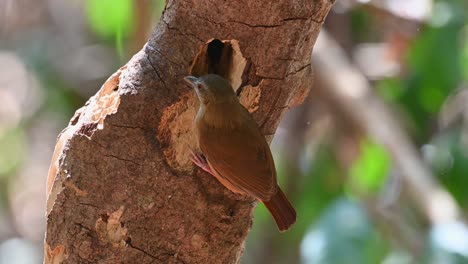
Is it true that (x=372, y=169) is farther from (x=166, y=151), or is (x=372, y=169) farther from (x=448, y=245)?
(x=166, y=151)

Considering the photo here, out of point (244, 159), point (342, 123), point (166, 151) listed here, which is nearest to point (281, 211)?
point (244, 159)

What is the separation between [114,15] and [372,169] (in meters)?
1.59

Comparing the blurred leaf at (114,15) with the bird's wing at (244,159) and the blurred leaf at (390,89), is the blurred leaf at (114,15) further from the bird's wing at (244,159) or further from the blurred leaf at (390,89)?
the bird's wing at (244,159)

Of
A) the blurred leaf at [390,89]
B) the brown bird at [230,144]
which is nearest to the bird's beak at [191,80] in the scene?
the brown bird at [230,144]

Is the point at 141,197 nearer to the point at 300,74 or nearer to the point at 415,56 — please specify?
the point at 300,74

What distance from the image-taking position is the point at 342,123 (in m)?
5.00

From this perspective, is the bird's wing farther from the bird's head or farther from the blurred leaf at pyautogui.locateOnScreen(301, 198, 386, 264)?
the blurred leaf at pyautogui.locateOnScreen(301, 198, 386, 264)

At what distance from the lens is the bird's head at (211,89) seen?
2.22 metres

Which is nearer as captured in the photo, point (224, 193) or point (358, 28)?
point (224, 193)

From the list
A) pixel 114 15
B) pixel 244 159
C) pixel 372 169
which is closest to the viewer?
pixel 244 159

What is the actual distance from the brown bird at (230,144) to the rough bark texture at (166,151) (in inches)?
2.3

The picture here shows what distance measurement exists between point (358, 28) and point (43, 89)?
2113mm

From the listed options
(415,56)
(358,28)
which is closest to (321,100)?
(415,56)

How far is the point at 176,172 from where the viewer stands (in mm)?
2242
